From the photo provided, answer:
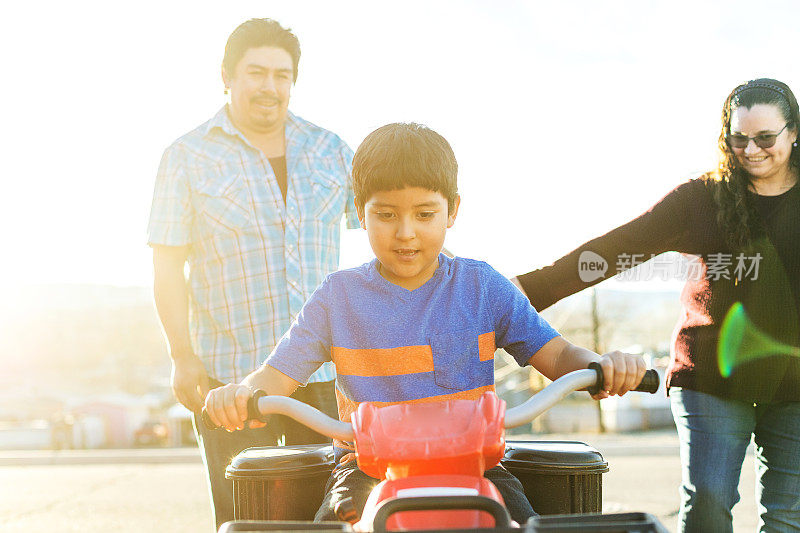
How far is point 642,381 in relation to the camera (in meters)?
1.86

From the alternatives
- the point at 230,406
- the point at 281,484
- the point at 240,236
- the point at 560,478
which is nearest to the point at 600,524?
the point at 560,478

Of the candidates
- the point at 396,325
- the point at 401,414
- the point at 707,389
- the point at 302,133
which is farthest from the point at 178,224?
the point at 707,389

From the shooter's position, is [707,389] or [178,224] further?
[178,224]

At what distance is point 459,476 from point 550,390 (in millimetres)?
334

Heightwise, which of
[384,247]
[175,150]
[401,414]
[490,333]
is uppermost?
[175,150]

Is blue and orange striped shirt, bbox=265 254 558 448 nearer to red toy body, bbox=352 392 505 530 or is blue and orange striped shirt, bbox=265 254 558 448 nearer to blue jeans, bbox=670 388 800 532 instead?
red toy body, bbox=352 392 505 530

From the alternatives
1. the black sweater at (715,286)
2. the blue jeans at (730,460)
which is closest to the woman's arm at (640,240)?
the black sweater at (715,286)

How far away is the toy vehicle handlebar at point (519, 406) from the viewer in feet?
5.78

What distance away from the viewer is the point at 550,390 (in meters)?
1.81

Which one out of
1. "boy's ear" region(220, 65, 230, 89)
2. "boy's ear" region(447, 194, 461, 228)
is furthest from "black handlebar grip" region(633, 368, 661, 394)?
"boy's ear" region(220, 65, 230, 89)

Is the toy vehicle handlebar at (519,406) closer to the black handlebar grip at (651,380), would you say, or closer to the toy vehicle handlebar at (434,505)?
the black handlebar grip at (651,380)

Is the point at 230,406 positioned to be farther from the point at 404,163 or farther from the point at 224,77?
the point at 224,77

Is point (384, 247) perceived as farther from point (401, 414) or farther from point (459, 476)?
point (459, 476)

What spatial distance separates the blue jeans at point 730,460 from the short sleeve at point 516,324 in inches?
35.9
